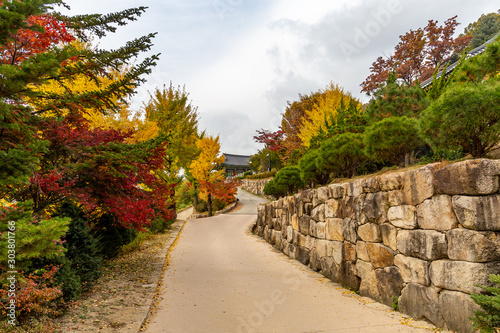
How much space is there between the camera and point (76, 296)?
4527 millimetres

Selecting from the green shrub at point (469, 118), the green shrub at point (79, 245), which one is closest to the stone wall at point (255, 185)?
the green shrub at point (79, 245)

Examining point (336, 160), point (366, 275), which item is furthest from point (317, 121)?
point (366, 275)

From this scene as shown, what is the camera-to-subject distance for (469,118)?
4031mm

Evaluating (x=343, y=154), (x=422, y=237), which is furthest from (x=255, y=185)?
(x=422, y=237)

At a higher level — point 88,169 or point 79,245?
point 88,169

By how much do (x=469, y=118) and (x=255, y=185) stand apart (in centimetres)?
2882

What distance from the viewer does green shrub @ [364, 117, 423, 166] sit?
18.9ft

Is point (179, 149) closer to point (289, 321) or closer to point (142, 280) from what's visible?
point (142, 280)

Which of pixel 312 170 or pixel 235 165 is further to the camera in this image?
pixel 235 165

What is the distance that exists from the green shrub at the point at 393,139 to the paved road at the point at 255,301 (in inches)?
114

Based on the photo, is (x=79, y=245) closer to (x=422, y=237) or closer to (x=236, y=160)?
(x=422, y=237)

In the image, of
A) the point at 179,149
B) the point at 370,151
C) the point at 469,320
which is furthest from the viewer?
the point at 179,149

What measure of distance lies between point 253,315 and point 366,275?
7.13 ft

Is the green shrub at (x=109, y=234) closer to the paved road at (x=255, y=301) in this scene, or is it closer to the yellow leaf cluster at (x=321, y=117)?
the paved road at (x=255, y=301)
